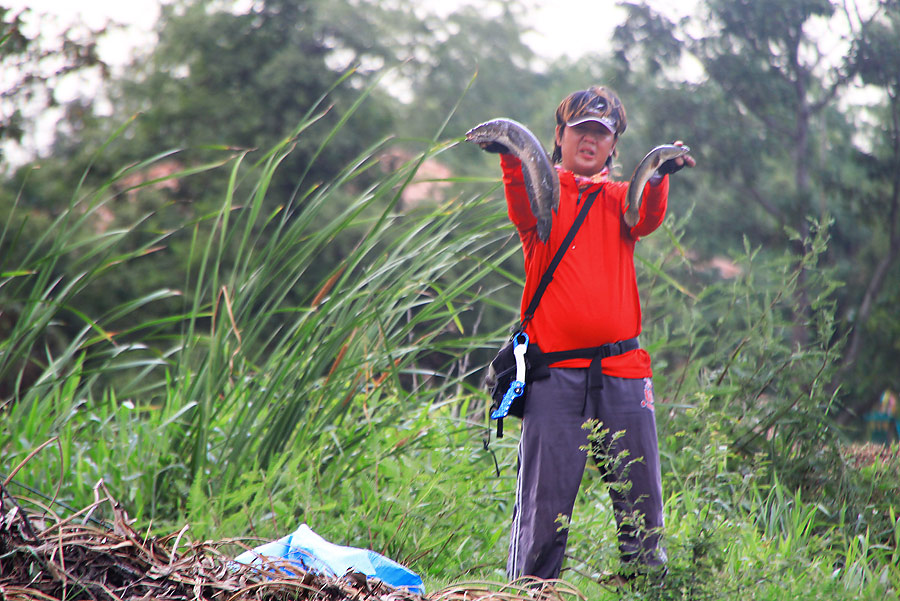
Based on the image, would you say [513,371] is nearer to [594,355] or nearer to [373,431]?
[594,355]

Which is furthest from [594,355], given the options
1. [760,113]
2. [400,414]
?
[760,113]

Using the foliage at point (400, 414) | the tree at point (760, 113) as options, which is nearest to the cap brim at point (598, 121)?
the foliage at point (400, 414)

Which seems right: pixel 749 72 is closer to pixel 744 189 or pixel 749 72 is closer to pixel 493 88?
pixel 744 189

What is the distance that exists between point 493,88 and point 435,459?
98.3 feet

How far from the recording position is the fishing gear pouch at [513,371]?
2.49m

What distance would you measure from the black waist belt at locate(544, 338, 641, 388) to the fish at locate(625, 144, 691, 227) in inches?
14.8

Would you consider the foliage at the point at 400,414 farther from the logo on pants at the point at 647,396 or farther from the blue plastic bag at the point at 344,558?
the logo on pants at the point at 647,396

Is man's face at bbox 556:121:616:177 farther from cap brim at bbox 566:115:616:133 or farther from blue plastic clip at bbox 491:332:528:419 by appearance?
blue plastic clip at bbox 491:332:528:419

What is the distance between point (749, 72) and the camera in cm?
1650

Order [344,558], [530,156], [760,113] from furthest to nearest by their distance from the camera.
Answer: [760,113] → [530,156] → [344,558]

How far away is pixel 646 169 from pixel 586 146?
0.77ft

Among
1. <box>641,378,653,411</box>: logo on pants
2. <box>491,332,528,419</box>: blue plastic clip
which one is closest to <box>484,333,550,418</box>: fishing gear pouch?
<box>491,332,528,419</box>: blue plastic clip

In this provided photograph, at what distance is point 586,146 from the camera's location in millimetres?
2602

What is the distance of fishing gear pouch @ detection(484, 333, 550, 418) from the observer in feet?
8.16
